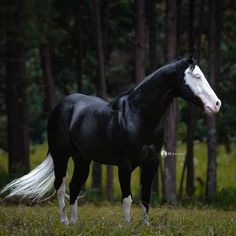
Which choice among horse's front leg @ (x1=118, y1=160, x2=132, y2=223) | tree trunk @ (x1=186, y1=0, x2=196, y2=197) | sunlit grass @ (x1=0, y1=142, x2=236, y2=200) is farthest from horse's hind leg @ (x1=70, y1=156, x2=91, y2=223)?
sunlit grass @ (x1=0, y1=142, x2=236, y2=200)

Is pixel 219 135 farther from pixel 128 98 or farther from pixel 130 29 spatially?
pixel 128 98

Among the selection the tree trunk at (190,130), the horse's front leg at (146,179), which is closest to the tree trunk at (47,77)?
the tree trunk at (190,130)

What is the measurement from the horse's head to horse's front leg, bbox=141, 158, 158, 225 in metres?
1.04

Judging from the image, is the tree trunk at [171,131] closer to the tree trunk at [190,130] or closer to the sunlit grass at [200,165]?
the tree trunk at [190,130]

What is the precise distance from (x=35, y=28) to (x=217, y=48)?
5.67 meters

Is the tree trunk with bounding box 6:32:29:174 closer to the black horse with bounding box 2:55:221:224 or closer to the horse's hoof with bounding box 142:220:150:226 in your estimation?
the black horse with bounding box 2:55:221:224

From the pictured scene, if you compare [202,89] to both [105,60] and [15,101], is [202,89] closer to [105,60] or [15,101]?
[15,101]

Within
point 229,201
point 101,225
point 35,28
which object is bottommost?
point 229,201

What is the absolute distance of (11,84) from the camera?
71.5 ft

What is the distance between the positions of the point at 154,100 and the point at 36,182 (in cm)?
284

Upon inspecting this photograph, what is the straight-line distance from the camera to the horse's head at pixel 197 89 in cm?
913

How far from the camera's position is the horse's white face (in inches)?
359

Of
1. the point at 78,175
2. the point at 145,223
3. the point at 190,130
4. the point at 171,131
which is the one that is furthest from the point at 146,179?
the point at 190,130

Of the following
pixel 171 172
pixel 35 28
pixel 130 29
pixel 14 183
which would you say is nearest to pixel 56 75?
pixel 130 29
